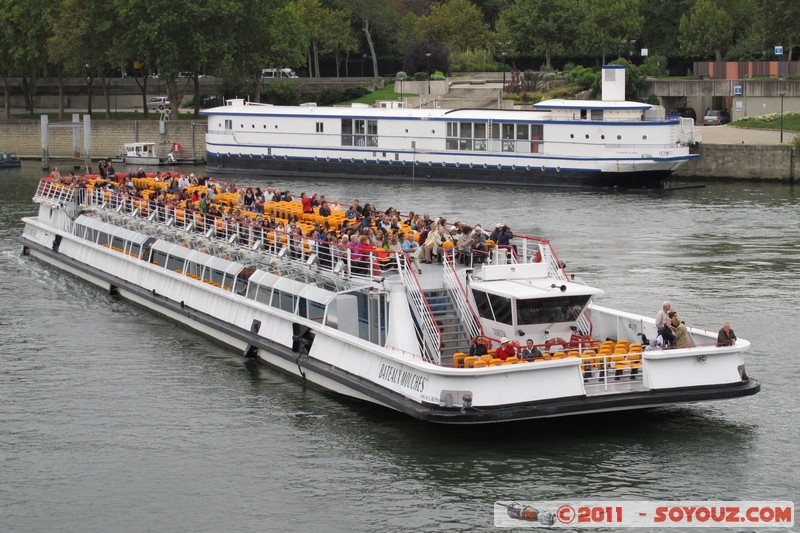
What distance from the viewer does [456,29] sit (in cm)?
12825

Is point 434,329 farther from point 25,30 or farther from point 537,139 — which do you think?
point 25,30

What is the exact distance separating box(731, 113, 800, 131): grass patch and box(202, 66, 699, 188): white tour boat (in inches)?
397

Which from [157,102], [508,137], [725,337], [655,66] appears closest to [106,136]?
[157,102]

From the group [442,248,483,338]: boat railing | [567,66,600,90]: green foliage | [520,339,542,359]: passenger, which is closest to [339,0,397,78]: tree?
[567,66,600,90]: green foliage

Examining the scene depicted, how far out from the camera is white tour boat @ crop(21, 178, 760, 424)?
2845 cm

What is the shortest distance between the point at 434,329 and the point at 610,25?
9060cm

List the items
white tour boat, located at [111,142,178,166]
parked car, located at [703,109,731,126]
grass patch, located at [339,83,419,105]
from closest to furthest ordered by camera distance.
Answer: white tour boat, located at [111,142,178,166], parked car, located at [703,109,731,126], grass patch, located at [339,83,419,105]

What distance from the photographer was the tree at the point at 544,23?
11806cm

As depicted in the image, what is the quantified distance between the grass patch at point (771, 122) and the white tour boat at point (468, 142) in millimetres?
10090

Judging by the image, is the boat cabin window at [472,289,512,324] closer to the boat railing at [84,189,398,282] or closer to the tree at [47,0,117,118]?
the boat railing at [84,189,398,282]

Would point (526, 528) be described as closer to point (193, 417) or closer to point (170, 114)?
point (193, 417)

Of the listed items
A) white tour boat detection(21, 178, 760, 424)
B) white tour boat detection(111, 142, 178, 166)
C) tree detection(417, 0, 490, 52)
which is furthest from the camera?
tree detection(417, 0, 490, 52)

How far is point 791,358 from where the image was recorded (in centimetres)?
3619

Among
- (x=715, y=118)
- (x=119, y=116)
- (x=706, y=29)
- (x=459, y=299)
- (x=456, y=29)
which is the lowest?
(x=459, y=299)
